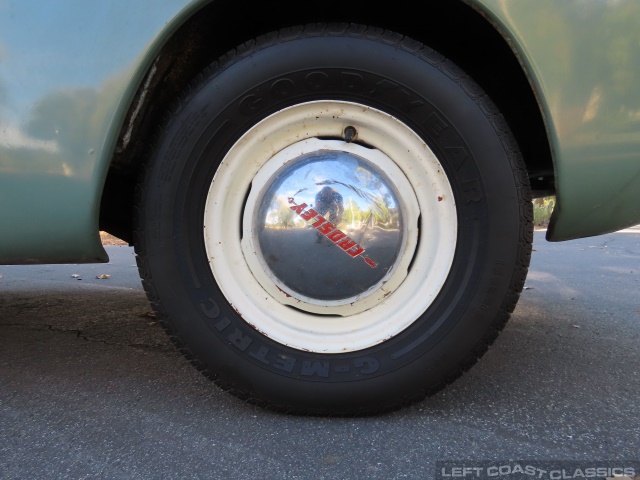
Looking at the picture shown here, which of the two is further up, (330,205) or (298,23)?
(298,23)

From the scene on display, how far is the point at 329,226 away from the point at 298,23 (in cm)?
61

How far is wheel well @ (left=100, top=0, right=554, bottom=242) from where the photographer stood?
1.22 meters

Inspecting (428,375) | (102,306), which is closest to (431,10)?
(428,375)

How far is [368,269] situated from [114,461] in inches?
29.3

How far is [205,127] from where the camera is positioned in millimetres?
1189

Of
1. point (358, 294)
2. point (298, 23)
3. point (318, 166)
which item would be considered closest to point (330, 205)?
point (318, 166)

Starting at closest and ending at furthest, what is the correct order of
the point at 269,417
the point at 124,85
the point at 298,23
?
1. the point at 124,85
2. the point at 269,417
3. the point at 298,23

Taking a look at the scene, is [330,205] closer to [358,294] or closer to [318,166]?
[318,166]

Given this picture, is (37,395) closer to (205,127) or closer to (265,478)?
(265,478)

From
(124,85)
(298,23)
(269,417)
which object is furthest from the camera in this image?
(298,23)

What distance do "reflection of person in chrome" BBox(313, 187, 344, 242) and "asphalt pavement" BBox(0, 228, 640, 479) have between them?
519mm

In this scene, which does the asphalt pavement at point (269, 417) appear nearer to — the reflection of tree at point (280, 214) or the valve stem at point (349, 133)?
the reflection of tree at point (280, 214)

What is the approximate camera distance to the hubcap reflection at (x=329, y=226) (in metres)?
1.22

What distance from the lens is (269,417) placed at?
4.05 ft
